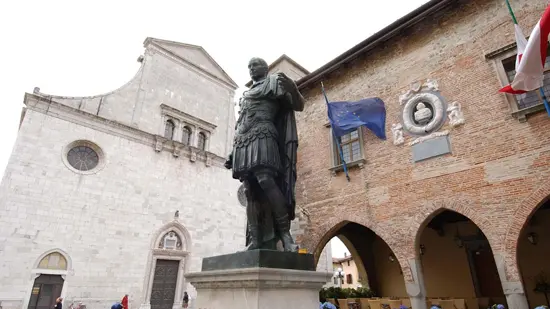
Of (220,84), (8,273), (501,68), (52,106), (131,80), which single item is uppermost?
(220,84)

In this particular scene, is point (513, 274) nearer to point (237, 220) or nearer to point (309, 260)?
point (309, 260)

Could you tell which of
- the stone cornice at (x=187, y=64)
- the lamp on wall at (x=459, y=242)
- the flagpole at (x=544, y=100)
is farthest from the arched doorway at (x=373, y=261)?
the stone cornice at (x=187, y=64)

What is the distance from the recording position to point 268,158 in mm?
3143

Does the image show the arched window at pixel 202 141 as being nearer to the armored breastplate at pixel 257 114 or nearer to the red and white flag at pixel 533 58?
the red and white flag at pixel 533 58

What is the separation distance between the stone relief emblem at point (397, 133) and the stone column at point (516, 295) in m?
4.33

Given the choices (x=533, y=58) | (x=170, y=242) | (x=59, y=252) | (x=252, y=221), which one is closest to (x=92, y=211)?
(x=59, y=252)

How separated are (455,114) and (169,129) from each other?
15.3 m

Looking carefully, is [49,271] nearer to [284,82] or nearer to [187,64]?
[284,82]

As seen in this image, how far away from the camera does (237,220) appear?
64.6ft

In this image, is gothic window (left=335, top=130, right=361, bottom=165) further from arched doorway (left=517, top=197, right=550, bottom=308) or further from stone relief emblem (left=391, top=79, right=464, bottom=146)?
arched doorway (left=517, top=197, right=550, bottom=308)

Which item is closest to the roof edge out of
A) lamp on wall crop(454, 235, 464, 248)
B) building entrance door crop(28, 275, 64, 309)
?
lamp on wall crop(454, 235, 464, 248)

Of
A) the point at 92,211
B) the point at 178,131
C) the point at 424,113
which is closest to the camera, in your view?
the point at 424,113

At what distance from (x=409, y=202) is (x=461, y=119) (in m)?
2.64

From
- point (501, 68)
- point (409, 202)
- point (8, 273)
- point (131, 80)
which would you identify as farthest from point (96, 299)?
point (501, 68)
